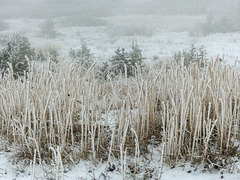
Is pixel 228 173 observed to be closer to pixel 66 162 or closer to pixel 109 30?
pixel 66 162

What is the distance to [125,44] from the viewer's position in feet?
32.6

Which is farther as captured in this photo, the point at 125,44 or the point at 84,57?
the point at 125,44

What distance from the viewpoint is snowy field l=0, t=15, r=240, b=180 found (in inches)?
49.4

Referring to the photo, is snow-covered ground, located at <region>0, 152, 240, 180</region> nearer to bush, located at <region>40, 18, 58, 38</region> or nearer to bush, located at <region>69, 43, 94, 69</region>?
bush, located at <region>69, 43, 94, 69</region>

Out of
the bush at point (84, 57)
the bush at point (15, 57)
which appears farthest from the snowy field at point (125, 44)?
the bush at point (15, 57)

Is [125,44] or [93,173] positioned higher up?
[125,44]

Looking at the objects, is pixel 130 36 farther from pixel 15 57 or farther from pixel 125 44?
pixel 15 57

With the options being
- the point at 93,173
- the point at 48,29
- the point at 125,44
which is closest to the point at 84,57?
the point at 93,173

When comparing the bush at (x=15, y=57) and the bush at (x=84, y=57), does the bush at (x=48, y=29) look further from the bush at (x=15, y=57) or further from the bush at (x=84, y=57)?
the bush at (x=15, y=57)

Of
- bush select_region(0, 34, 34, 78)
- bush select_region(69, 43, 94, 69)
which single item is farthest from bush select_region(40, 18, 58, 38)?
bush select_region(0, 34, 34, 78)

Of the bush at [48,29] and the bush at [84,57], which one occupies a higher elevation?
the bush at [48,29]

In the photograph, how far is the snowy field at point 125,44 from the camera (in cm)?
126

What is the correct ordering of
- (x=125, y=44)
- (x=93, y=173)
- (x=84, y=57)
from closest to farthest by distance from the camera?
(x=93, y=173), (x=84, y=57), (x=125, y=44)

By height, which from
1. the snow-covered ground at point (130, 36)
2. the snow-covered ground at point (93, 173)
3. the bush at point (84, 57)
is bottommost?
the snow-covered ground at point (93, 173)
